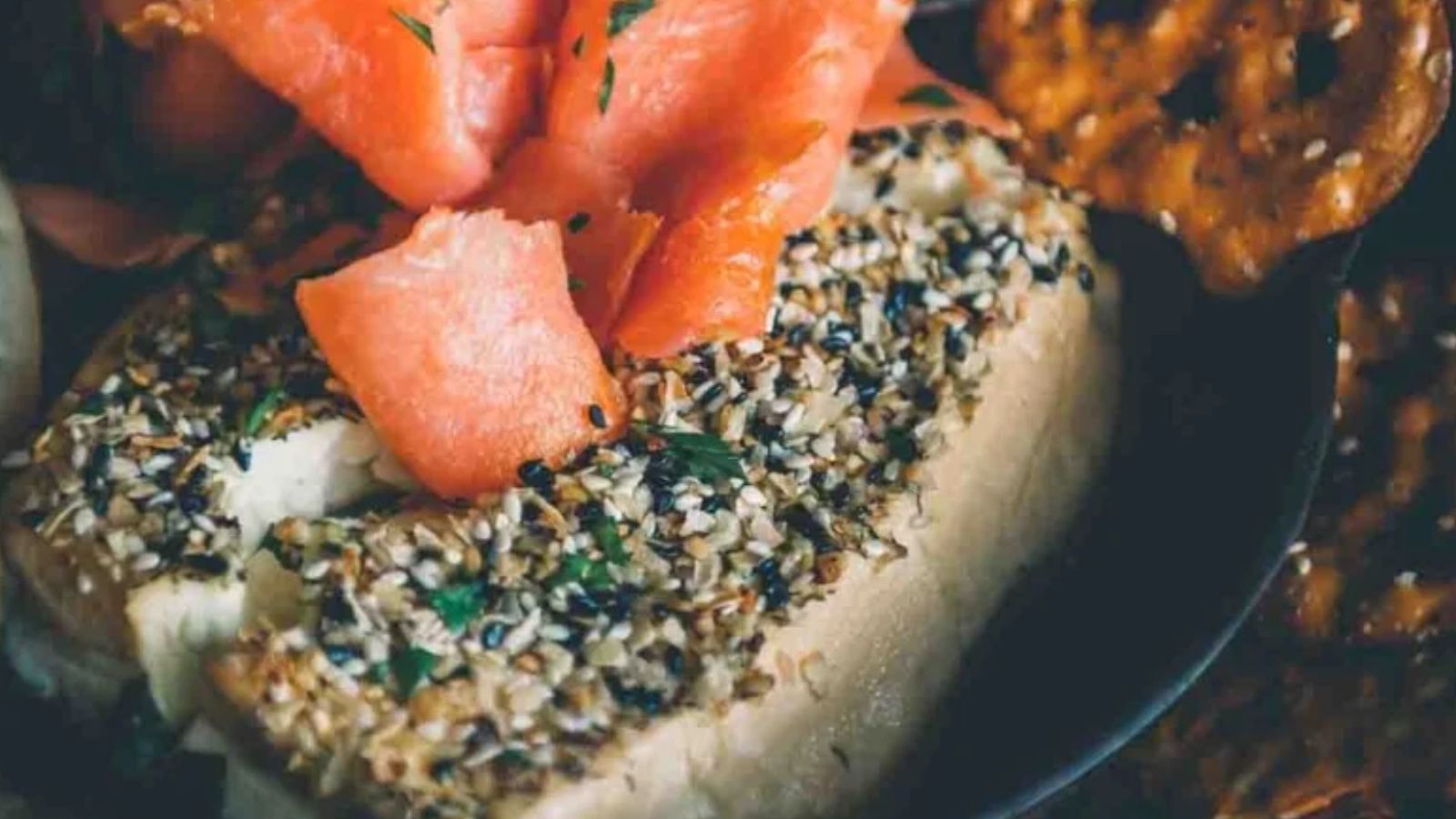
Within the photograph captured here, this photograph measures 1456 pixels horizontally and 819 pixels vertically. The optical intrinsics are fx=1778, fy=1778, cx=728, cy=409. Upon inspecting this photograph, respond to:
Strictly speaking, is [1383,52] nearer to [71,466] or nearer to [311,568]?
[311,568]

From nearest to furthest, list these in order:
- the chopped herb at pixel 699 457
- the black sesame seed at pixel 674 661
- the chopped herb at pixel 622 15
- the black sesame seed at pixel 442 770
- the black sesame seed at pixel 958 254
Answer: the black sesame seed at pixel 442 770, the black sesame seed at pixel 674 661, the chopped herb at pixel 699 457, the chopped herb at pixel 622 15, the black sesame seed at pixel 958 254

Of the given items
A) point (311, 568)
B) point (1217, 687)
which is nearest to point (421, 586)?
point (311, 568)

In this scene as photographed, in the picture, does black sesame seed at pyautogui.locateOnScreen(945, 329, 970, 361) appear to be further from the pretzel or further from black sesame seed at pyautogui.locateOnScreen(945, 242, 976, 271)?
the pretzel

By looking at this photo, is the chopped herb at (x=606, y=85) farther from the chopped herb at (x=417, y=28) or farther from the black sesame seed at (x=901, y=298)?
the black sesame seed at (x=901, y=298)

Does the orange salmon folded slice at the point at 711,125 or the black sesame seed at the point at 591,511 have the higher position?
the orange salmon folded slice at the point at 711,125

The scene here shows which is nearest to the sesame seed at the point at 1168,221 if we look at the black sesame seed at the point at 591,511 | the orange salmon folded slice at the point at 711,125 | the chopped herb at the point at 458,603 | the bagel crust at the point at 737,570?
the bagel crust at the point at 737,570

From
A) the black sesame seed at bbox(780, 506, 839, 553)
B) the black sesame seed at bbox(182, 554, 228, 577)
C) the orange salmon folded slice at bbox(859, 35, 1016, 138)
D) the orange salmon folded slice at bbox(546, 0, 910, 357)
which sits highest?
the orange salmon folded slice at bbox(546, 0, 910, 357)

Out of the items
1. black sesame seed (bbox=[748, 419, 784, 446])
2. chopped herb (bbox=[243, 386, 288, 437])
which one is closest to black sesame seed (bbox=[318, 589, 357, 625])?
A: chopped herb (bbox=[243, 386, 288, 437])
